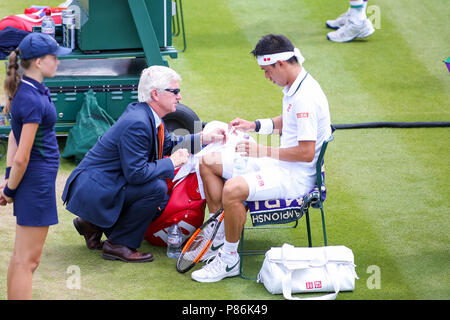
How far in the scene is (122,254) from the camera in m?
5.63

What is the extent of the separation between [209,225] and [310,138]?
0.99 meters

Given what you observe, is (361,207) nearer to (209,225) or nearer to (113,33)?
(209,225)

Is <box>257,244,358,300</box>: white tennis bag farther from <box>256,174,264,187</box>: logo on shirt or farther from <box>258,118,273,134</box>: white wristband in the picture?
<box>258,118,273,134</box>: white wristband

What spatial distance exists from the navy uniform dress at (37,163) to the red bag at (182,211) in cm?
135

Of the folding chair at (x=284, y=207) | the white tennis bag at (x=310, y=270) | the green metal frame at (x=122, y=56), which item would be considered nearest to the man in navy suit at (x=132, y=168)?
the folding chair at (x=284, y=207)

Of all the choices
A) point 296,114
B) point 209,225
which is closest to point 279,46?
point 296,114

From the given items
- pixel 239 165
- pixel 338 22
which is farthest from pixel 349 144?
pixel 338 22

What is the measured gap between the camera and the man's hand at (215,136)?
19.3 feet

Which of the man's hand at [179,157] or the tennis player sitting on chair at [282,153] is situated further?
the man's hand at [179,157]

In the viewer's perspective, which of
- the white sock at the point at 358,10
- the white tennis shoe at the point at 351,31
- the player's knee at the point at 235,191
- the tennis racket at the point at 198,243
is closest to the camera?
the player's knee at the point at 235,191

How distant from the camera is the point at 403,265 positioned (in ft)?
18.7

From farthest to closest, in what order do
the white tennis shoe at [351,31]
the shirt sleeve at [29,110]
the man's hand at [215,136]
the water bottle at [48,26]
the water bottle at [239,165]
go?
the white tennis shoe at [351,31]
the water bottle at [48,26]
the man's hand at [215,136]
the water bottle at [239,165]
the shirt sleeve at [29,110]

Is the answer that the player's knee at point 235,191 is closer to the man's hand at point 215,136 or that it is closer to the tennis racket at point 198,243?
the tennis racket at point 198,243

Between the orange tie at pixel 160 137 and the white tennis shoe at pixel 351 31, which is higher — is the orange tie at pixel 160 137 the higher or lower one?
the higher one
